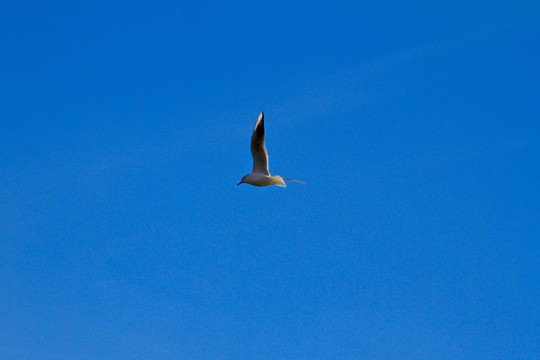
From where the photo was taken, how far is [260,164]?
54.4 feet

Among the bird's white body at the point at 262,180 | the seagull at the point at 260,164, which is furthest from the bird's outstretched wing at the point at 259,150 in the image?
the bird's white body at the point at 262,180

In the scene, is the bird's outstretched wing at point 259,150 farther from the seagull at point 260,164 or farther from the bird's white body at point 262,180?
the bird's white body at point 262,180

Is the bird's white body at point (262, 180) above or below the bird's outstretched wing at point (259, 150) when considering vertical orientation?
below

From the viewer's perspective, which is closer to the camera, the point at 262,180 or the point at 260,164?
the point at 260,164

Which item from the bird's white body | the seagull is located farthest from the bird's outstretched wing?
the bird's white body

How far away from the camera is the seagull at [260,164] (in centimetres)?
1598

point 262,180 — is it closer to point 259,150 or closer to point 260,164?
point 260,164

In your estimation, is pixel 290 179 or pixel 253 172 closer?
pixel 290 179

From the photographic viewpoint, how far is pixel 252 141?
639 inches

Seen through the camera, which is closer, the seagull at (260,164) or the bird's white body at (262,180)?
the seagull at (260,164)

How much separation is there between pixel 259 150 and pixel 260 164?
0.50 metres

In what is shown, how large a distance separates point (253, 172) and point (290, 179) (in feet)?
5.97

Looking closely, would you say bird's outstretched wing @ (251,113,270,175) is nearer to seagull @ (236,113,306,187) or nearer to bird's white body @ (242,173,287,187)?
seagull @ (236,113,306,187)

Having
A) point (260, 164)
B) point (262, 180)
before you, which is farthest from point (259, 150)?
point (262, 180)
